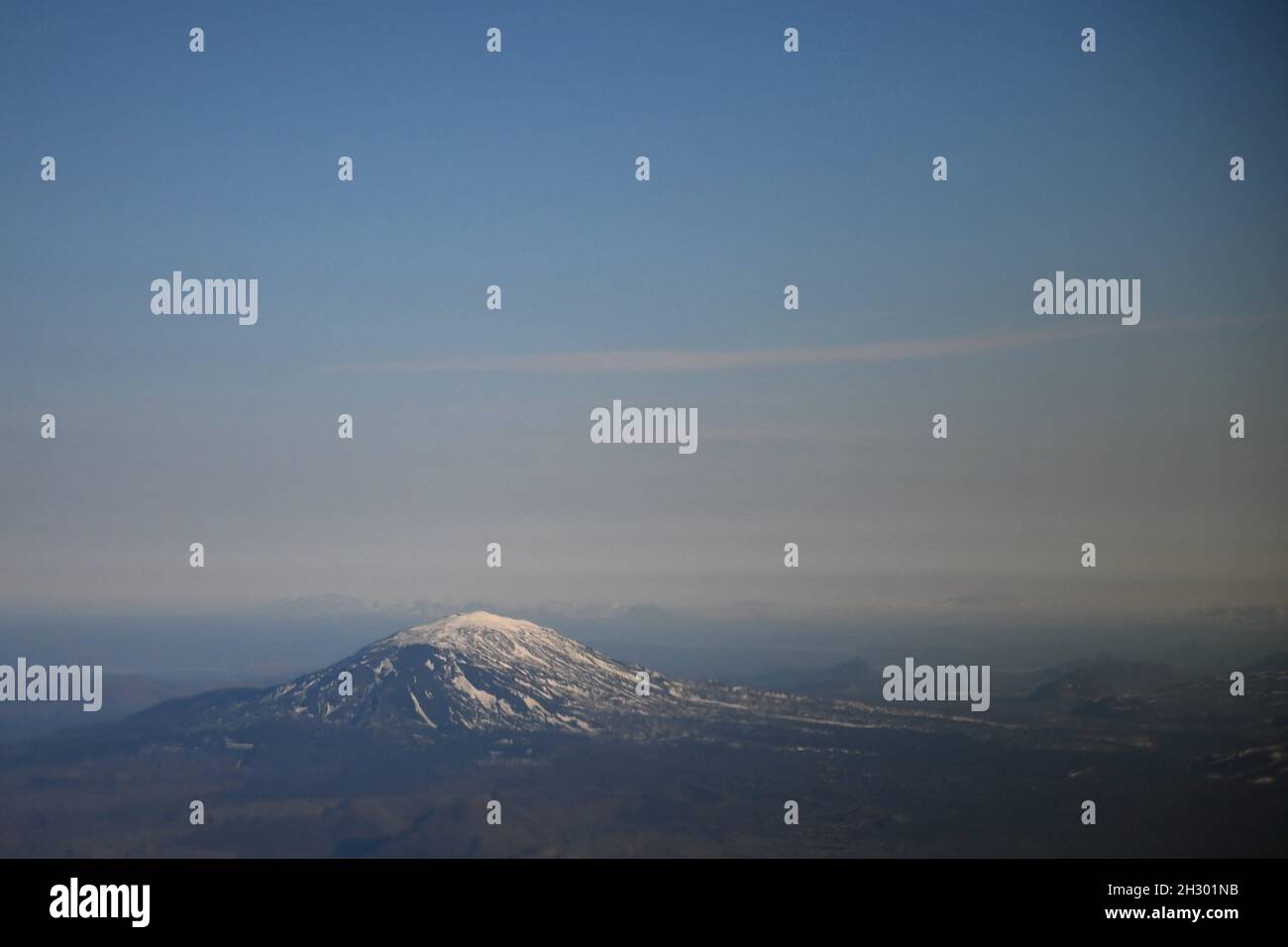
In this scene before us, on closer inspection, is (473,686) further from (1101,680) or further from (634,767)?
(1101,680)

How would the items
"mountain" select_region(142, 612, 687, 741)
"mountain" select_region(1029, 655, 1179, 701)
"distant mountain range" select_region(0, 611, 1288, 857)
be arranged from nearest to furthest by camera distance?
"distant mountain range" select_region(0, 611, 1288, 857)
"mountain" select_region(142, 612, 687, 741)
"mountain" select_region(1029, 655, 1179, 701)

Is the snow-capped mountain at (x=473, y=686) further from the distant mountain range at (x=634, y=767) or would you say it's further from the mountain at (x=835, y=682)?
the mountain at (x=835, y=682)

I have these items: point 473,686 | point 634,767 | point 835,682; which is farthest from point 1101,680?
point 473,686

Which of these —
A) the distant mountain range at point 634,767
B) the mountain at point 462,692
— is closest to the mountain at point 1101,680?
the distant mountain range at point 634,767

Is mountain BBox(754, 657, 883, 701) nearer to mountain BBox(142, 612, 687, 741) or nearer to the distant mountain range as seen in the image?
the distant mountain range

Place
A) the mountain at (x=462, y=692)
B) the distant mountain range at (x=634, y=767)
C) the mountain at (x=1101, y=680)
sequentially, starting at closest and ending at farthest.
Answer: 1. the distant mountain range at (x=634, y=767)
2. the mountain at (x=462, y=692)
3. the mountain at (x=1101, y=680)

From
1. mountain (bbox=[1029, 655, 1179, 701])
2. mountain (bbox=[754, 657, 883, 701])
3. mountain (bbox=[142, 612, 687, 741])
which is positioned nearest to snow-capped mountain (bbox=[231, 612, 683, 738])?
mountain (bbox=[142, 612, 687, 741])
